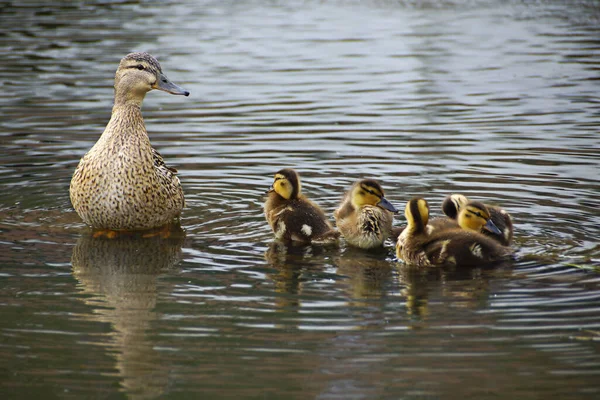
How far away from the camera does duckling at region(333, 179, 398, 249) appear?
6641 mm

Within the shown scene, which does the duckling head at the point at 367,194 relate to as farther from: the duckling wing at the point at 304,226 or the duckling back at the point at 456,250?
the duckling back at the point at 456,250

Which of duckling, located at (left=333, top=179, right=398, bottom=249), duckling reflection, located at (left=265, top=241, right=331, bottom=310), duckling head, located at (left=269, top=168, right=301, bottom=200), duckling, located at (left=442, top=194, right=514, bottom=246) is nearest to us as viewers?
duckling reflection, located at (left=265, top=241, right=331, bottom=310)

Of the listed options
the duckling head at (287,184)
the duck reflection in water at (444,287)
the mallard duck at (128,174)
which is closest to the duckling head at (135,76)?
the mallard duck at (128,174)

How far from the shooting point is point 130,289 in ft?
19.3

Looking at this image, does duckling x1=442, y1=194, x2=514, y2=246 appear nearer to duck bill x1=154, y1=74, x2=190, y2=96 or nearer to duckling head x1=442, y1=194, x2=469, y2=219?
duckling head x1=442, y1=194, x2=469, y2=219

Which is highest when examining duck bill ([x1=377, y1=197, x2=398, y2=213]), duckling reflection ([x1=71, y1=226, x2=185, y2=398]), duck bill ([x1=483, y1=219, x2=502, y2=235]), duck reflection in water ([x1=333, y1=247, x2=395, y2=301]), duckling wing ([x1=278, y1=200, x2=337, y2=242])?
duck bill ([x1=377, y1=197, x2=398, y2=213])

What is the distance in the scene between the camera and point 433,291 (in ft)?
18.7

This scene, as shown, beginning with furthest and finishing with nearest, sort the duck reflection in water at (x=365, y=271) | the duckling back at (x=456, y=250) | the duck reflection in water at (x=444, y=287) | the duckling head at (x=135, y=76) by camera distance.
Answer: the duckling head at (x=135, y=76) < the duckling back at (x=456, y=250) < the duck reflection in water at (x=365, y=271) < the duck reflection in water at (x=444, y=287)

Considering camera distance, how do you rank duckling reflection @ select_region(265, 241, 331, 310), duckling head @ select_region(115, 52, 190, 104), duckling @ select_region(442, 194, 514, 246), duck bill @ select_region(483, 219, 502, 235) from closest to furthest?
duckling reflection @ select_region(265, 241, 331, 310), duck bill @ select_region(483, 219, 502, 235), duckling @ select_region(442, 194, 514, 246), duckling head @ select_region(115, 52, 190, 104)

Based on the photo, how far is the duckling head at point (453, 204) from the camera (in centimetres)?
665

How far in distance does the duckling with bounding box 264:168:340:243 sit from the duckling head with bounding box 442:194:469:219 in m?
0.74

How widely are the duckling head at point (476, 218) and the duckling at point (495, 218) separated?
20mm

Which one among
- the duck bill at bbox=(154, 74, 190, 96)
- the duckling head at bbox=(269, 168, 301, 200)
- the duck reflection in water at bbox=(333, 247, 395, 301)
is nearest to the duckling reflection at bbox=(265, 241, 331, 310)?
the duck reflection in water at bbox=(333, 247, 395, 301)

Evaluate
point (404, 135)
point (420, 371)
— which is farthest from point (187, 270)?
point (404, 135)
